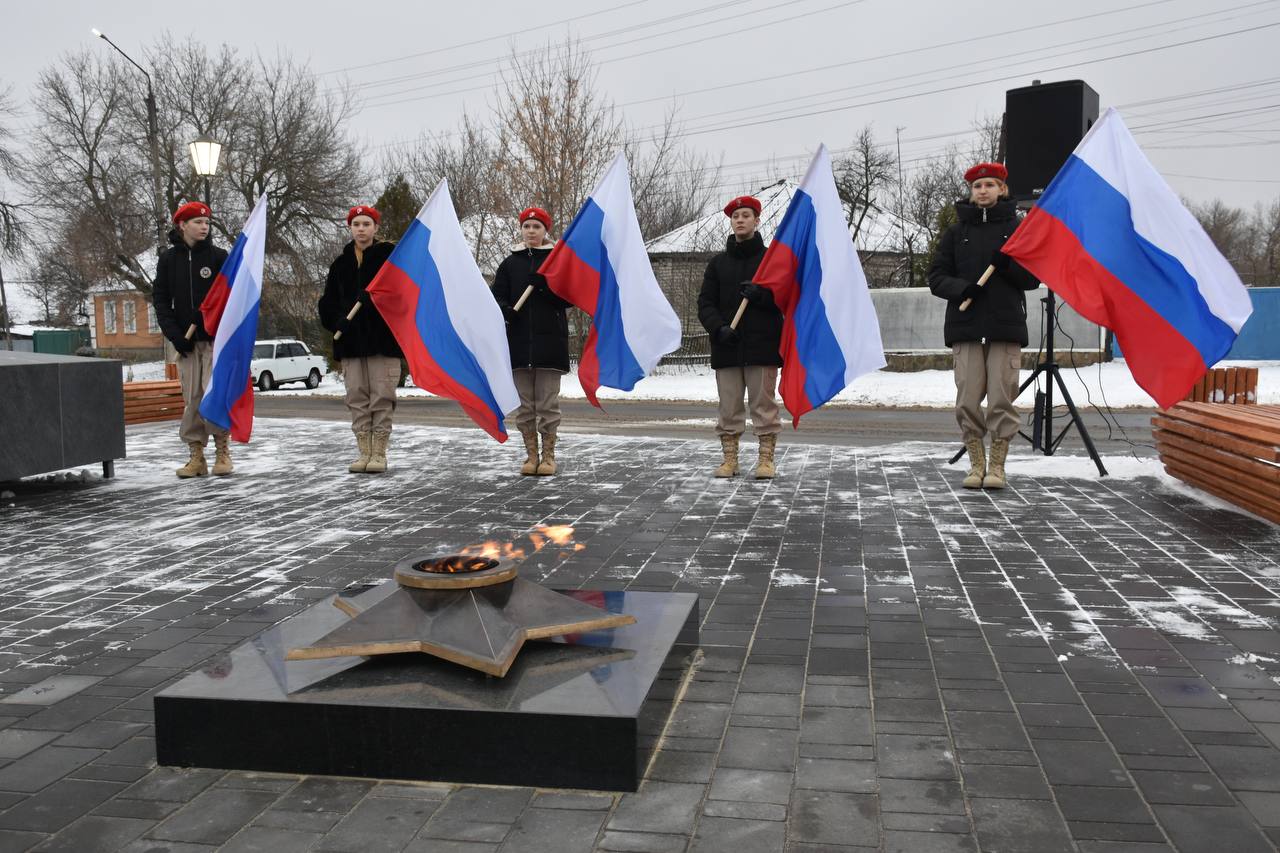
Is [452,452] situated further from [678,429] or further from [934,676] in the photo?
Answer: [934,676]

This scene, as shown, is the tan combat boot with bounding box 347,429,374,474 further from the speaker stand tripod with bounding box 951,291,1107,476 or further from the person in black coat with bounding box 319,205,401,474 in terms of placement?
the speaker stand tripod with bounding box 951,291,1107,476

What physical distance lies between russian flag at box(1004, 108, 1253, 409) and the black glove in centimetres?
180

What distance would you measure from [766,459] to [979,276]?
2.16 m

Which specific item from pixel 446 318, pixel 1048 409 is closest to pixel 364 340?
pixel 446 318

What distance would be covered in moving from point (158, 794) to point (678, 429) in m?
12.3

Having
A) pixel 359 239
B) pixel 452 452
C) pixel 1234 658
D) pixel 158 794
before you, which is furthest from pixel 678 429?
pixel 158 794

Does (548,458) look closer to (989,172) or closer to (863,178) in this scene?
(989,172)

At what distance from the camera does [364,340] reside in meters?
8.92

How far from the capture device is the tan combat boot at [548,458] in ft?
29.9

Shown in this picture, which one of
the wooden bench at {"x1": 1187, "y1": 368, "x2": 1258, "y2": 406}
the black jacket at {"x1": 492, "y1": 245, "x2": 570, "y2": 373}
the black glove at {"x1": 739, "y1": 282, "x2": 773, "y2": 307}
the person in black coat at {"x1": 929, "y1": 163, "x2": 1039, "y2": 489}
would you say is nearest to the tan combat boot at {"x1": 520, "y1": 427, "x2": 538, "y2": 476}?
the black jacket at {"x1": 492, "y1": 245, "x2": 570, "y2": 373}

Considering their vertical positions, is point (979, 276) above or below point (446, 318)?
above

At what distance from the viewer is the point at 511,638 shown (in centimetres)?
334

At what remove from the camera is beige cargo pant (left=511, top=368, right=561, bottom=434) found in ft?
29.7

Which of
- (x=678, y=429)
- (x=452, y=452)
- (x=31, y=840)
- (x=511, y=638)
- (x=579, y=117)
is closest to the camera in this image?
(x=31, y=840)
